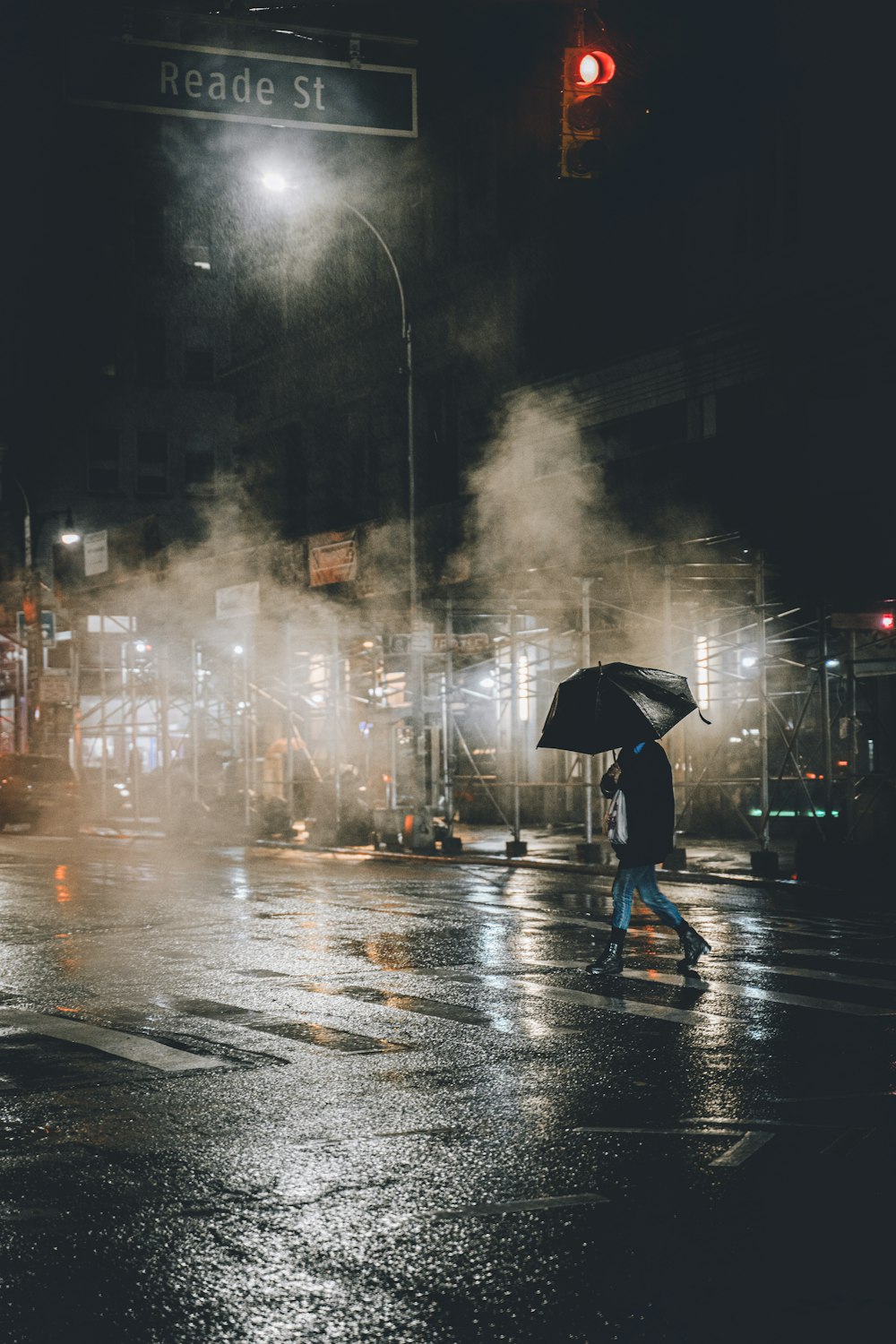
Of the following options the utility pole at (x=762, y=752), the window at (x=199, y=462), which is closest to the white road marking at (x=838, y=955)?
the utility pole at (x=762, y=752)

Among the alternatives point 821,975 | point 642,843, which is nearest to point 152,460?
point 642,843

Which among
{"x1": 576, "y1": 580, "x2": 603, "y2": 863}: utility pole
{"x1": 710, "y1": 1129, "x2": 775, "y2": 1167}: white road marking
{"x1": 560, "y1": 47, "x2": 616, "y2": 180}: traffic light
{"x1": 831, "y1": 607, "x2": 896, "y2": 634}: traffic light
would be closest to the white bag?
{"x1": 710, "y1": 1129, "x2": 775, "y2": 1167}: white road marking

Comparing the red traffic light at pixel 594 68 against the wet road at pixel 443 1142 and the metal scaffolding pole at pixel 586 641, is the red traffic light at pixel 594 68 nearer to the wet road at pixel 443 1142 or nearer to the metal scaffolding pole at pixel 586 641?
the wet road at pixel 443 1142

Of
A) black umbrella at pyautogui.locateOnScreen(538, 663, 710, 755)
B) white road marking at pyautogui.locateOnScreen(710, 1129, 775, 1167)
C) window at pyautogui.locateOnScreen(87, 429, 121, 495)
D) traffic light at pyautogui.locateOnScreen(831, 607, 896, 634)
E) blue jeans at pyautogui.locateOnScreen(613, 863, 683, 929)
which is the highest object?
window at pyautogui.locateOnScreen(87, 429, 121, 495)

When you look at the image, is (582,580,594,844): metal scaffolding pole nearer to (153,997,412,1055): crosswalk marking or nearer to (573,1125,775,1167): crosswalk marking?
(153,997,412,1055): crosswalk marking

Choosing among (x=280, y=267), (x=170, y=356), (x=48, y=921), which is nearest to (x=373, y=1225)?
(x=48, y=921)

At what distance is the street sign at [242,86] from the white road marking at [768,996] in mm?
6351

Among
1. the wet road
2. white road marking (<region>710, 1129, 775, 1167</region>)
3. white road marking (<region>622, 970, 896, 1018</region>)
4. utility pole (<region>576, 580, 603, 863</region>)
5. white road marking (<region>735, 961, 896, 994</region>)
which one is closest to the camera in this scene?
the wet road

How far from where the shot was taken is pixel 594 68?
383 inches

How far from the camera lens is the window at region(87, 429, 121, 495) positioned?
58062mm

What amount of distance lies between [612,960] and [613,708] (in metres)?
1.74

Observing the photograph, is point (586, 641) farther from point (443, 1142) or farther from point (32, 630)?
point (32, 630)

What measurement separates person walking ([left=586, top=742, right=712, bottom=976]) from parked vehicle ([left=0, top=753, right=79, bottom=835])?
22.1m

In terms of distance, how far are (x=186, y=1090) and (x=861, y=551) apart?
1232cm
